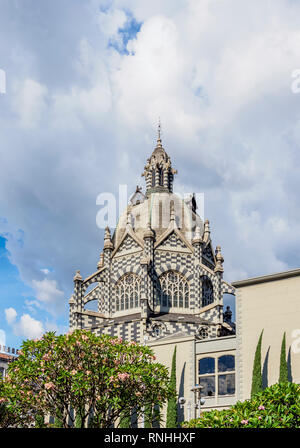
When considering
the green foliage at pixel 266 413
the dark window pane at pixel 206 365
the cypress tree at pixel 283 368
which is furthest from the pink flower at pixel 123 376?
the dark window pane at pixel 206 365

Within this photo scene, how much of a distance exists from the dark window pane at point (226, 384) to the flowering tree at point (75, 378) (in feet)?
30.7

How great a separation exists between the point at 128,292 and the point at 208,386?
2093cm

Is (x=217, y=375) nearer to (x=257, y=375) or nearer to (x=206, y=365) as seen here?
(x=206, y=365)

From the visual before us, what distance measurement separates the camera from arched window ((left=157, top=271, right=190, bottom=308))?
66.9 m

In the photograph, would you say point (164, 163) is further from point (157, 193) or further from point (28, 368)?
point (28, 368)

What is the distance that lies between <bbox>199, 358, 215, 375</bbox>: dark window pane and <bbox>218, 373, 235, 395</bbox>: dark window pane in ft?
4.29

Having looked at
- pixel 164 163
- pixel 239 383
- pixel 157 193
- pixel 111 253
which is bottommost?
pixel 239 383

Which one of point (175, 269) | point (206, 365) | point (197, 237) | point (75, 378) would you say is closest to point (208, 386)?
point (206, 365)

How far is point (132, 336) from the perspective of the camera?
62188 millimetres

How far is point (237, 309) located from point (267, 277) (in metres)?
3.54
